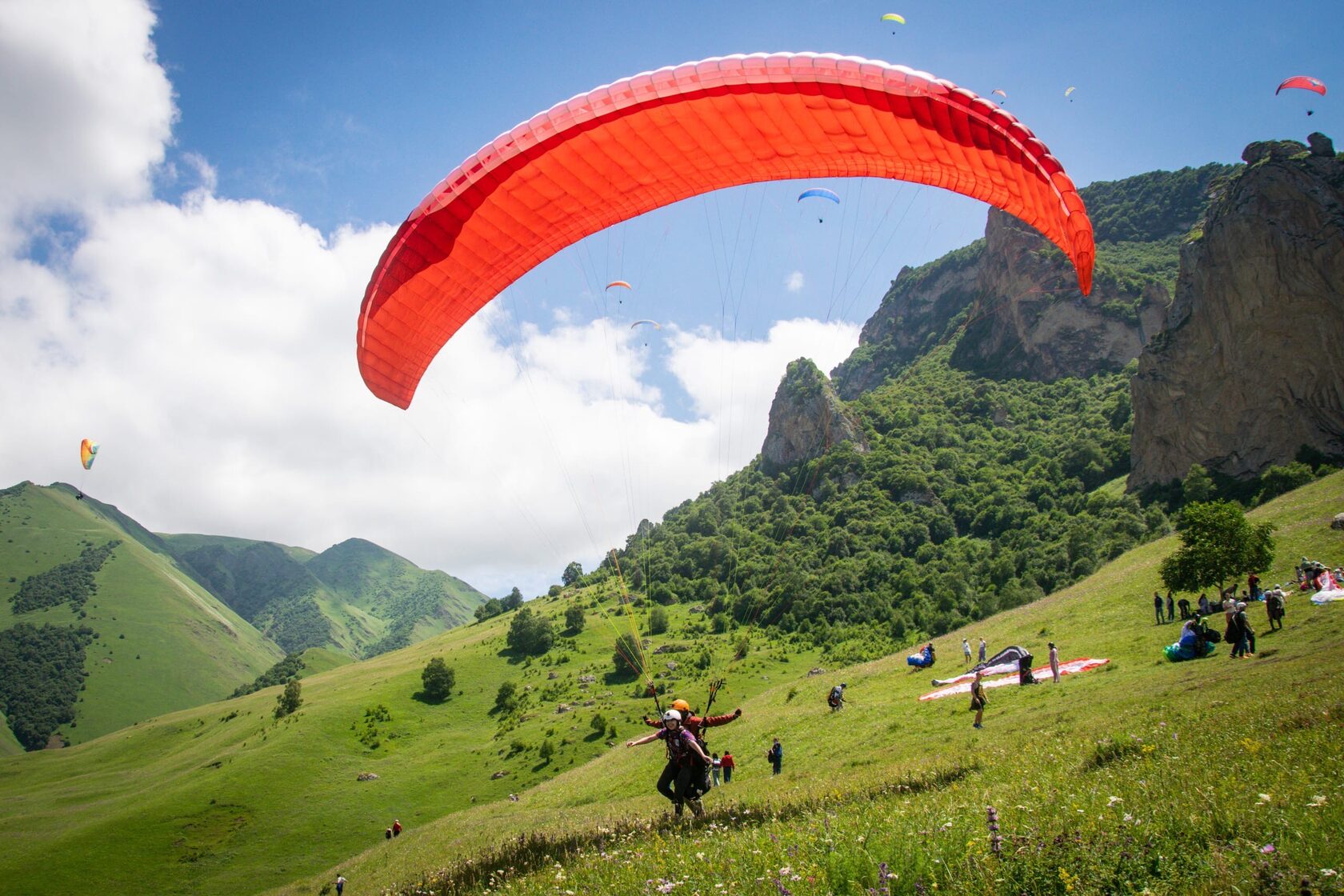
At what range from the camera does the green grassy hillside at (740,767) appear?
5.01m

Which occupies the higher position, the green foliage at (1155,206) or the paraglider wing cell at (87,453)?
the green foliage at (1155,206)

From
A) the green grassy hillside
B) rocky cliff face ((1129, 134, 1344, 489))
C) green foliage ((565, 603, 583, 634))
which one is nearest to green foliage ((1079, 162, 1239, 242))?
rocky cliff face ((1129, 134, 1344, 489))

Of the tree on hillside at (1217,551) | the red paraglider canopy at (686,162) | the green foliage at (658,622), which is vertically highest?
the red paraglider canopy at (686,162)

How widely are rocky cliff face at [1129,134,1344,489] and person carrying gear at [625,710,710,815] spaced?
240 ft

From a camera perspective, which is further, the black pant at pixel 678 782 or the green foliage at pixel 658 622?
the green foliage at pixel 658 622

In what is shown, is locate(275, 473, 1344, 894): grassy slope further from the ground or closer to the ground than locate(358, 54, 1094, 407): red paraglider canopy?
closer to the ground

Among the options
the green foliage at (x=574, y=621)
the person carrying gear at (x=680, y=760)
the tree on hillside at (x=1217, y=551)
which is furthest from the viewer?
the green foliage at (x=574, y=621)

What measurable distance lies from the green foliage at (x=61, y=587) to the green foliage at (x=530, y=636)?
135729mm

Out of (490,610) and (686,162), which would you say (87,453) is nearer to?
(686,162)

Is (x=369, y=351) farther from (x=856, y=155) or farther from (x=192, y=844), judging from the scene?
(x=192, y=844)

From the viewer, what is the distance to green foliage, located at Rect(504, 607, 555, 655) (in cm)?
8500

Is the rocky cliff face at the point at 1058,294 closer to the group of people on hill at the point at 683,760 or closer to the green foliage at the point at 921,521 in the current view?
the green foliage at the point at 921,521

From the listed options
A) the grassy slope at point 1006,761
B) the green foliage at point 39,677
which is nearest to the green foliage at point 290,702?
the grassy slope at point 1006,761

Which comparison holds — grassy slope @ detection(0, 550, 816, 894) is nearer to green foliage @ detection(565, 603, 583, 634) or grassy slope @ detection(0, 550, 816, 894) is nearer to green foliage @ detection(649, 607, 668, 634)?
green foliage @ detection(649, 607, 668, 634)
